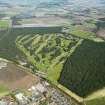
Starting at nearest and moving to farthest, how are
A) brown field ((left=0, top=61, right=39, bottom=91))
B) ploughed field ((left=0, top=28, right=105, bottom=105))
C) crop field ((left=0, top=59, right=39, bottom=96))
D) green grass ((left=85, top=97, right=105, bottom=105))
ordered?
green grass ((left=85, top=97, right=105, bottom=105)) < crop field ((left=0, top=59, right=39, bottom=96)) < brown field ((left=0, top=61, right=39, bottom=91)) < ploughed field ((left=0, top=28, right=105, bottom=105))

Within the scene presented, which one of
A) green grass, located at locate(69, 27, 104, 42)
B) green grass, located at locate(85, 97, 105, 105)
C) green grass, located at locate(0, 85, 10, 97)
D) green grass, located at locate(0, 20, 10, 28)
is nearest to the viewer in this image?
green grass, located at locate(85, 97, 105, 105)

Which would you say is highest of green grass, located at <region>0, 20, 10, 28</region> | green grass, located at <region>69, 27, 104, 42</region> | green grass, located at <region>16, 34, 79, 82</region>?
green grass, located at <region>16, 34, 79, 82</region>

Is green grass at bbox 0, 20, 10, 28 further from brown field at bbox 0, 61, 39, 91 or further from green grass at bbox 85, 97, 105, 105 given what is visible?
green grass at bbox 85, 97, 105, 105

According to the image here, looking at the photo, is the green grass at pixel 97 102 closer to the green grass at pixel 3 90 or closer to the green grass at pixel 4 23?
the green grass at pixel 3 90

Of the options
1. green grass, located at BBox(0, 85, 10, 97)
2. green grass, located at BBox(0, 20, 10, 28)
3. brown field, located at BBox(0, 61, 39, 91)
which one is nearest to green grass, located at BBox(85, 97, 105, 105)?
brown field, located at BBox(0, 61, 39, 91)

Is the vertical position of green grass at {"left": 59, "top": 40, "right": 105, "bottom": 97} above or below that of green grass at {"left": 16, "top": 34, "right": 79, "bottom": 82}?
above

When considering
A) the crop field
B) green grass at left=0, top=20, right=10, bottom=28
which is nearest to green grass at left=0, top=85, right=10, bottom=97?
the crop field

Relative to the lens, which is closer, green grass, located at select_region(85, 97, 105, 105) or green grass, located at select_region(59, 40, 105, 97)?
green grass, located at select_region(85, 97, 105, 105)

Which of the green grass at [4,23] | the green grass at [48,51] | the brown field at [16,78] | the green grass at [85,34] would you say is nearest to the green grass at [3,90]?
the brown field at [16,78]

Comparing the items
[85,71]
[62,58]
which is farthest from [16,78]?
[62,58]

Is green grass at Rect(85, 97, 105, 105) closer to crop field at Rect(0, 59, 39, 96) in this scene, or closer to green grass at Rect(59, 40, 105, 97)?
green grass at Rect(59, 40, 105, 97)
